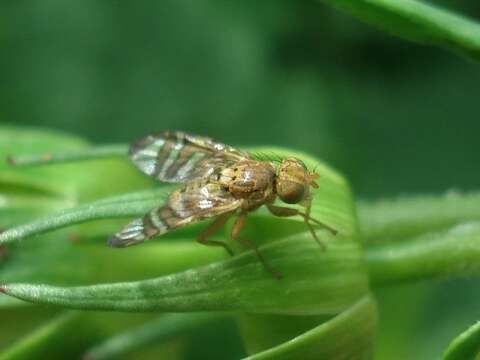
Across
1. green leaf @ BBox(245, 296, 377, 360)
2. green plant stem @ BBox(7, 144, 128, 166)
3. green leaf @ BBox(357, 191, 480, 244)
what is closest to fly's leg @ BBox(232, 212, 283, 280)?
green leaf @ BBox(245, 296, 377, 360)

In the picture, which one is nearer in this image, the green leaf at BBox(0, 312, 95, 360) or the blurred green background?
the green leaf at BBox(0, 312, 95, 360)

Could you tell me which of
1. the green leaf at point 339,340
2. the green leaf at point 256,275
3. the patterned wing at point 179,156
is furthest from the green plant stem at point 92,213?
the green leaf at point 339,340

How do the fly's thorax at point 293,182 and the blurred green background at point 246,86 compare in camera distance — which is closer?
the fly's thorax at point 293,182

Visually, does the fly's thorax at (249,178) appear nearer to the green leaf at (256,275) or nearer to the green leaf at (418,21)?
the green leaf at (256,275)

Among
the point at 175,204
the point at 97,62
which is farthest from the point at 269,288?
the point at 97,62

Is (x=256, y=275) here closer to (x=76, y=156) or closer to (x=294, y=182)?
(x=294, y=182)

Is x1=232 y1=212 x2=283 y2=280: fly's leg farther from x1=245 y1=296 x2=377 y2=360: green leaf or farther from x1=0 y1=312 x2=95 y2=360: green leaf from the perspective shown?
x1=0 y1=312 x2=95 y2=360: green leaf
